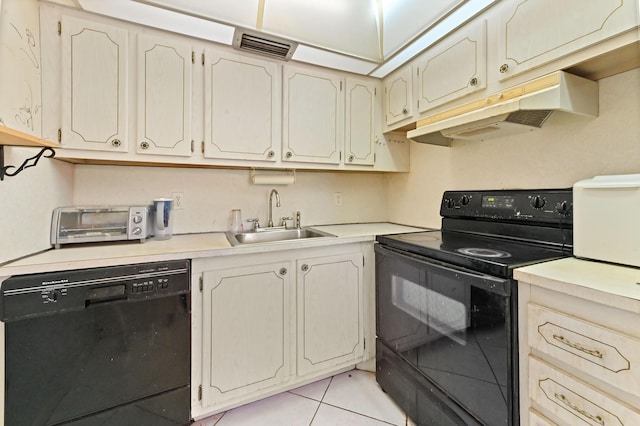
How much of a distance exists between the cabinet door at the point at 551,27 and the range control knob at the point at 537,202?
60cm

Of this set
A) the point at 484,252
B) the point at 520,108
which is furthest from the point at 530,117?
the point at 484,252

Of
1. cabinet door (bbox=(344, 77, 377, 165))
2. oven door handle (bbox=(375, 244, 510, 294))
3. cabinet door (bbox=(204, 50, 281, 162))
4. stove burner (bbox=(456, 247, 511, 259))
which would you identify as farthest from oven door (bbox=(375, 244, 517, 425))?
cabinet door (bbox=(204, 50, 281, 162))

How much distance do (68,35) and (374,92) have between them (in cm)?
184

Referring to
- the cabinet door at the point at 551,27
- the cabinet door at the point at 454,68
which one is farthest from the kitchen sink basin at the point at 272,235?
the cabinet door at the point at 551,27

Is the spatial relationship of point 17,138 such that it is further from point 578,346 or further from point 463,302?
point 578,346

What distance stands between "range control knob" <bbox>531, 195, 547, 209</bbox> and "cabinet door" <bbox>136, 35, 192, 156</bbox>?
1868mm

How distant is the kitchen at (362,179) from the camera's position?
1124mm

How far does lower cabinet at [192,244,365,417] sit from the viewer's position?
1.37m

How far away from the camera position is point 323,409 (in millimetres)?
1528

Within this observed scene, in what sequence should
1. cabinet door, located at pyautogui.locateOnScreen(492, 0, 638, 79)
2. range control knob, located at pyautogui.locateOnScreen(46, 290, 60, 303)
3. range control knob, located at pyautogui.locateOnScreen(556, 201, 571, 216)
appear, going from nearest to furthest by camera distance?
cabinet door, located at pyautogui.locateOnScreen(492, 0, 638, 79) → range control knob, located at pyautogui.locateOnScreen(46, 290, 60, 303) → range control knob, located at pyautogui.locateOnScreen(556, 201, 571, 216)

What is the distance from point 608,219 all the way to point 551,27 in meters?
0.80

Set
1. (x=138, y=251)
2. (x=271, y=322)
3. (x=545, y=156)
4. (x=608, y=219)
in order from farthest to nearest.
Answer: (x=271, y=322) → (x=545, y=156) → (x=138, y=251) → (x=608, y=219)

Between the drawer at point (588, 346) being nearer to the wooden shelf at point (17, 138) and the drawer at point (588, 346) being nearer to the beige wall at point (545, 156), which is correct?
the beige wall at point (545, 156)

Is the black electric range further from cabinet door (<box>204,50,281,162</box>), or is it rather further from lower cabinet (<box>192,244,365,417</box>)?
cabinet door (<box>204,50,281,162</box>)
